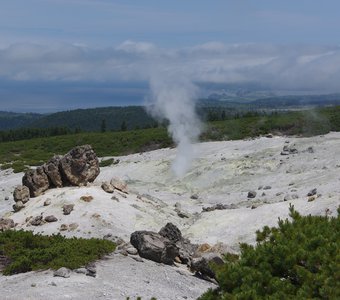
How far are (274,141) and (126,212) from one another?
3504 cm

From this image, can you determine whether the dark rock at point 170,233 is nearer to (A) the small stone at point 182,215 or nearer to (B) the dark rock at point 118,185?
(A) the small stone at point 182,215

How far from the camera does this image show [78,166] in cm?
3666

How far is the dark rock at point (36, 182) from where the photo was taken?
35875 mm

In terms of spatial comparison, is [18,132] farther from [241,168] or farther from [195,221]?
[195,221]

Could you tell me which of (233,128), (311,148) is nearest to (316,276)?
(311,148)

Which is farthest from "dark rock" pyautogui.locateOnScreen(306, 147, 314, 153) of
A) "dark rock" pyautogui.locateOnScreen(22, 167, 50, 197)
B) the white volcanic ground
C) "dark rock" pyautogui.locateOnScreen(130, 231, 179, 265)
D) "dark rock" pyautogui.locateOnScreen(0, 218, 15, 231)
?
"dark rock" pyautogui.locateOnScreen(130, 231, 179, 265)

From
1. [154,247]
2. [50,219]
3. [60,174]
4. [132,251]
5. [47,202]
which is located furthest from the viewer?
[60,174]

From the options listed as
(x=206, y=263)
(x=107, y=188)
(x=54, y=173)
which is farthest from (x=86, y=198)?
(x=206, y=263)

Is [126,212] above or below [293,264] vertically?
below

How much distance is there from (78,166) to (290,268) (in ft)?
85.4

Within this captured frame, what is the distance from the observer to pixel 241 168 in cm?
5072

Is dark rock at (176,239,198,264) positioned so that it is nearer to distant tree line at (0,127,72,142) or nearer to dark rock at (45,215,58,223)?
dark rock at (45,215,58,223)

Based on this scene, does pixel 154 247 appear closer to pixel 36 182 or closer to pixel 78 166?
pixel 78 166

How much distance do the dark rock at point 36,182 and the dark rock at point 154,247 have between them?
14457 millimetres
